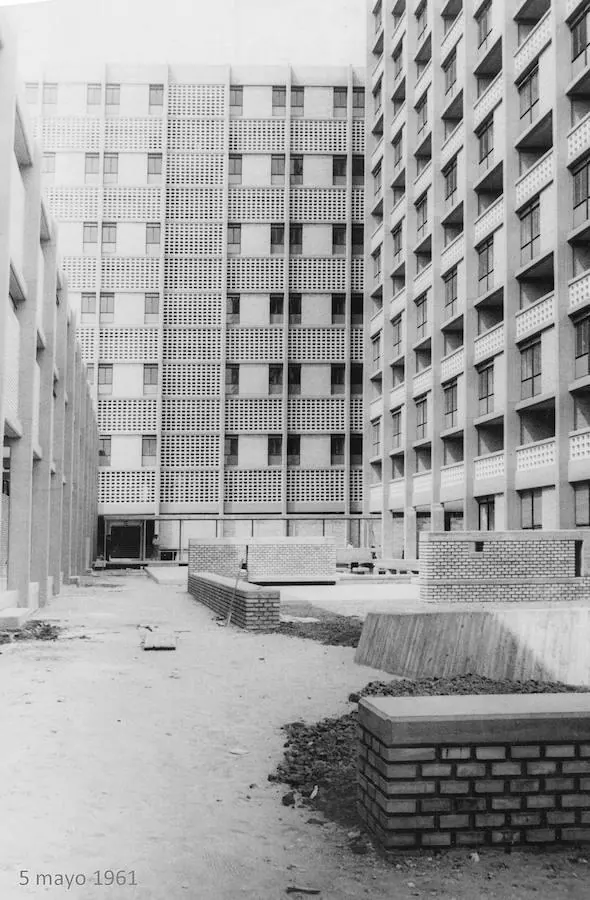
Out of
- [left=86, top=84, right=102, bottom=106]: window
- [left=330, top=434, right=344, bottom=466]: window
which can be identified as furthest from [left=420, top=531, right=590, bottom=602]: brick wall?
[left=86, top=84, right=102, bottom=106]: window

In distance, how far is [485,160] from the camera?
1428 inches

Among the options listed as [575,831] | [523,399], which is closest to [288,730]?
[575,831]

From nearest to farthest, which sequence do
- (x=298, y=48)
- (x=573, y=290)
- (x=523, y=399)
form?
(x=298, y=48) < (x=573, y=290) < (x=523, y=399)

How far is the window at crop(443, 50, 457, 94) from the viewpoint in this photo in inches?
1581

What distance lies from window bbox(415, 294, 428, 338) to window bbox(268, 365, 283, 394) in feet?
43.3

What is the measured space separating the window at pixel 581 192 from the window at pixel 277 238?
3037cm

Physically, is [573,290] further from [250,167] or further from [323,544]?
[250,167]

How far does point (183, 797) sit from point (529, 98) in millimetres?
31621

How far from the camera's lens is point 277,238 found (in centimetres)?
5694

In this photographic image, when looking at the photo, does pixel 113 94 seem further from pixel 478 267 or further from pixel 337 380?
pixel 478 267

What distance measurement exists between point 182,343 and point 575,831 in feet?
174

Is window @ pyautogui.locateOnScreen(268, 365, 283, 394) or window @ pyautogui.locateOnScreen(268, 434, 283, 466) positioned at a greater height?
window @ pyautogui.locateOnScreen(268, 365, 283, 394)

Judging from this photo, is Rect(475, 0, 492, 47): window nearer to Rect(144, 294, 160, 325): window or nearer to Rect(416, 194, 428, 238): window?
Rect(416, 194, 428, 238): window

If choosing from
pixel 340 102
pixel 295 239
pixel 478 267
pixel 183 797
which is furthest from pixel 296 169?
pixel 183 797
